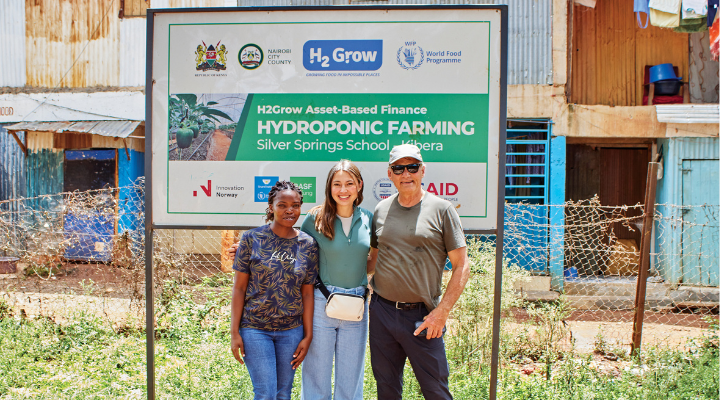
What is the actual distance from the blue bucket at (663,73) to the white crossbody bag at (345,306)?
8521 mm

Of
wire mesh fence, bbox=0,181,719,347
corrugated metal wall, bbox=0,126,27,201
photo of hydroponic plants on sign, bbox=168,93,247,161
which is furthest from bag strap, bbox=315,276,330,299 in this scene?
corrugated metal wall, bbox=0,126,27,201

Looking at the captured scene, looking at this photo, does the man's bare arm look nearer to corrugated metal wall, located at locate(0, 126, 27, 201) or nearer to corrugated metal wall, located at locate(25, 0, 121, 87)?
corrugated metal wall, located at locate(25, 0, 121, 87)

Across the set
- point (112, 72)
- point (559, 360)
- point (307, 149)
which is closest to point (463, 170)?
point (307, 149)

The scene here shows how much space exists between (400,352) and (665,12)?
680 centimetres

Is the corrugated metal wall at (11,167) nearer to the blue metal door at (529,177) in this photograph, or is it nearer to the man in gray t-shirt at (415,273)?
the blue metal door at (529,177)

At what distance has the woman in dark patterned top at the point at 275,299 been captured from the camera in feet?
8.63

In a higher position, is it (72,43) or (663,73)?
(72,43)

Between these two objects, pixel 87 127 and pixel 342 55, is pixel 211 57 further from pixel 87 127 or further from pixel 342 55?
pixel 87 127

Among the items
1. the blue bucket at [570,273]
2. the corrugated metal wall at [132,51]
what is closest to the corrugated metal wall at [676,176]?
the blue bucket at [570,273]

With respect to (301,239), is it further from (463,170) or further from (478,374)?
(478,374)

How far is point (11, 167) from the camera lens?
34.2 ft

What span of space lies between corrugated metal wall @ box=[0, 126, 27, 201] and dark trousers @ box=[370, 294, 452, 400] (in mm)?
10689

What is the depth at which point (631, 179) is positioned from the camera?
9.83 m

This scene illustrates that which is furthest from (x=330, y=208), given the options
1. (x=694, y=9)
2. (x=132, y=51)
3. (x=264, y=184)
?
(x=132, y=51)
